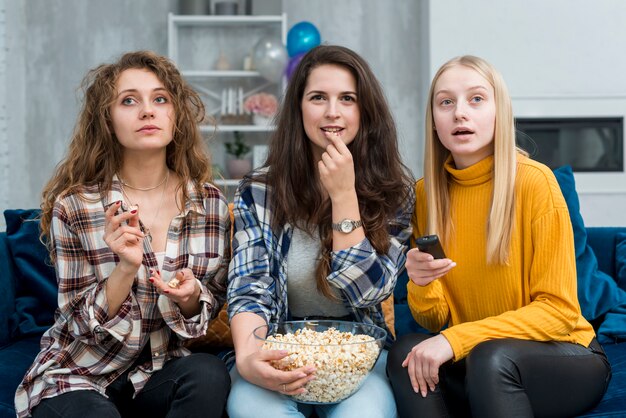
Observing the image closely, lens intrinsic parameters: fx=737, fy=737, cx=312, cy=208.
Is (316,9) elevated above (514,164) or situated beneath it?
elevated above

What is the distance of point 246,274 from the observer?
1.77 metres

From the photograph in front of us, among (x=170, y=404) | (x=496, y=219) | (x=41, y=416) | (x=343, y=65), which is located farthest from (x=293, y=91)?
(x=41, y=416)

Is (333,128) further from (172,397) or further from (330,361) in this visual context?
(172,397)

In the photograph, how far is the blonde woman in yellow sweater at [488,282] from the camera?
1.53 meters

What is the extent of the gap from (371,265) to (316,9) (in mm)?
4191

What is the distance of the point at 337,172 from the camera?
5.64ft

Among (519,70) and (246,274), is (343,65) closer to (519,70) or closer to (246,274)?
(246,274)

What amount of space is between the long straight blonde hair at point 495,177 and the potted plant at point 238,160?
3428 millimetres

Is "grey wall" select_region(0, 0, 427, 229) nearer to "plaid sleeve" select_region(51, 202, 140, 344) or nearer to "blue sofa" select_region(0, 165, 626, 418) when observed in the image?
"blue sofa" select_region(0, 165, 626, 418)

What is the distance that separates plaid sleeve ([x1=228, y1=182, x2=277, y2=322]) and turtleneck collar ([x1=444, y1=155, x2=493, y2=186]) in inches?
18.7

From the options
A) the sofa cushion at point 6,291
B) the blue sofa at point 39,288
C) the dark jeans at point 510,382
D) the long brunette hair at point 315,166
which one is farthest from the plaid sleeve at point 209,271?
the sofa cushion at point 6,291

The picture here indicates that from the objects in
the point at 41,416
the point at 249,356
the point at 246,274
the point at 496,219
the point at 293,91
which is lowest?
the point at 41,416

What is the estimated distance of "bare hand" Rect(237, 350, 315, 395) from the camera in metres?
1.46

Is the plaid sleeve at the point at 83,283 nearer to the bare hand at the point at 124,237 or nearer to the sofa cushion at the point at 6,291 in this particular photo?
the bare hand at the point at 124,237
